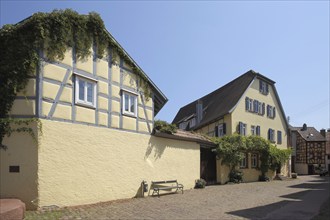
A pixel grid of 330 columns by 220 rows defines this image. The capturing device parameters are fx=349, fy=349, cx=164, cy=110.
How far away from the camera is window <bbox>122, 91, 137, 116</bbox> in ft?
54.6

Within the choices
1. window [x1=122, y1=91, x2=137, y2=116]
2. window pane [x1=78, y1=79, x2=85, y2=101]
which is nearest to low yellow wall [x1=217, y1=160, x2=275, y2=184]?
window [x1=122, y1=91, x2=137, y2=116]

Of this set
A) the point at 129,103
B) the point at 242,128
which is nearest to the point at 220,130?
the point at 242,128

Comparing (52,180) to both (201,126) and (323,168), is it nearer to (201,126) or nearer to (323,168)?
(201,126)

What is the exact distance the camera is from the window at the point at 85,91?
557 inches

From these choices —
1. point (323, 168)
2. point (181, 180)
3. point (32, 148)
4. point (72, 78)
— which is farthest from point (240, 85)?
point (323, 168)

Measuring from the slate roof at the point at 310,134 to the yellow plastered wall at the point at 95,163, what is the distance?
158 ft

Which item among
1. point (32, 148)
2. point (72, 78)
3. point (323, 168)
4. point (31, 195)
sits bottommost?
point (323, 168)

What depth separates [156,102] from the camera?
1962 centimetres

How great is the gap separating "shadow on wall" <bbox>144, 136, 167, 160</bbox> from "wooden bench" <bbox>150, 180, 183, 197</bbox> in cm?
134

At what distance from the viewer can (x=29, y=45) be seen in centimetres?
1299

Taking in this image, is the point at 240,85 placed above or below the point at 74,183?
above

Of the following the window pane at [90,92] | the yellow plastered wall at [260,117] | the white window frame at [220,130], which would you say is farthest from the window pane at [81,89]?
the white window frame at [220,130]

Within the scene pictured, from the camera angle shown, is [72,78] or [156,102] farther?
[156,102]

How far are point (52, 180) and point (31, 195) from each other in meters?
0.88
